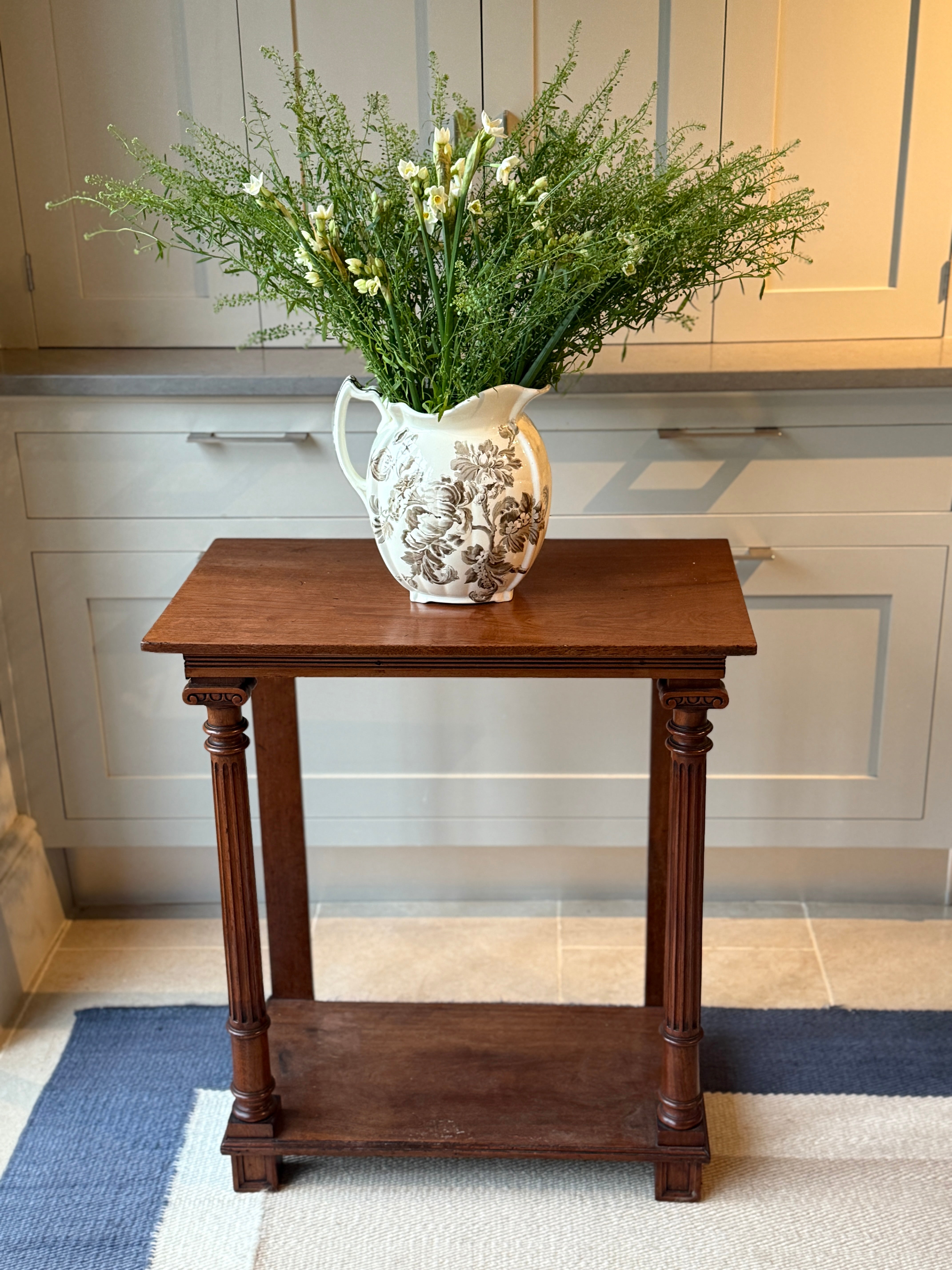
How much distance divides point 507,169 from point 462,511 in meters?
0.37

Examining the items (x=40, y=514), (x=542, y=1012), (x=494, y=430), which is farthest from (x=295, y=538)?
(x=542, y=1012)

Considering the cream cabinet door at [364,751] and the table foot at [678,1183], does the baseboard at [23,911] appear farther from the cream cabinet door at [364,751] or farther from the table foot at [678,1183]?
the table foot at [678,1183]

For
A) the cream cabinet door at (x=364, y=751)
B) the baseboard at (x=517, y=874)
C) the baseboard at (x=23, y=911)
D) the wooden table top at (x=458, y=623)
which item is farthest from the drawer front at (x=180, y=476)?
the baseboard at (x=517, y=874)

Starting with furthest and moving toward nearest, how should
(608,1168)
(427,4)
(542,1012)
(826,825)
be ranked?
(826,825) < (427,4) < (542,1012) < (608,1168)

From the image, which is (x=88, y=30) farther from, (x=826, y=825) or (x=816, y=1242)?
(x=816, y=1242)

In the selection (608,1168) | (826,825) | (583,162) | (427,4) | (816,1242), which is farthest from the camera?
(826,825)

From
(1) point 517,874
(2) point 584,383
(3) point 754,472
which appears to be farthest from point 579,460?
(1) point 517,874

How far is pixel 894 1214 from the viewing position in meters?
1.69

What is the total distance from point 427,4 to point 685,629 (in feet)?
4.37

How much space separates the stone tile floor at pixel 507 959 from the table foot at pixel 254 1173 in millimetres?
430

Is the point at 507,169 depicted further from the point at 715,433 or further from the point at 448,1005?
the point at 448,1005

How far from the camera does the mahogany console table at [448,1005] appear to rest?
1.43 m

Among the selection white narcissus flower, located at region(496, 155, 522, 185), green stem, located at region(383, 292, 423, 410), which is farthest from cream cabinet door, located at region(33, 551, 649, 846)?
white narcissus flower, located at region(496, 155, 522, 185)

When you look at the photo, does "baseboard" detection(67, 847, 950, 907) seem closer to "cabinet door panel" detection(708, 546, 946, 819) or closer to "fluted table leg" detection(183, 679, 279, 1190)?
"cabinet door panel" detection(708, 546, 946, 819)
